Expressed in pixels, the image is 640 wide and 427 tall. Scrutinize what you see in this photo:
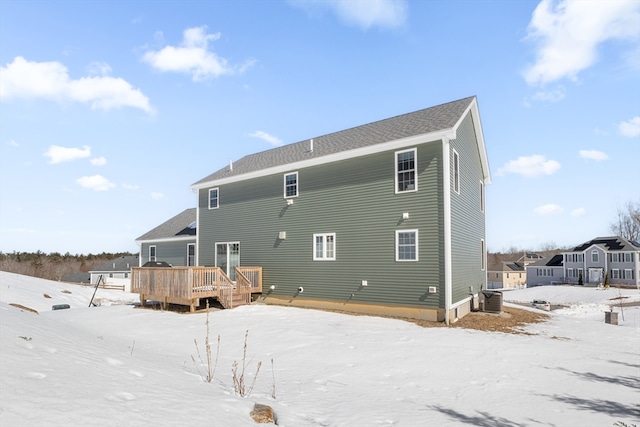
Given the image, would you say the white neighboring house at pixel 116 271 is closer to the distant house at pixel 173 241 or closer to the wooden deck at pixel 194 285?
the distant house at pixel 173 241

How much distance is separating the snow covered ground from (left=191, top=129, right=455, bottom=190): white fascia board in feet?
21.4

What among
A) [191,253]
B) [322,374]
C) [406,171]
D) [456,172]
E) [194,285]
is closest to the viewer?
[322,374]

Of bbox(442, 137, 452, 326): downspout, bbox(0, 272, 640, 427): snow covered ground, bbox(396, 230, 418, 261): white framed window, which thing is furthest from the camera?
bbox(396, 230, 418, 261): white framed window

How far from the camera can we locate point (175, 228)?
28.0m

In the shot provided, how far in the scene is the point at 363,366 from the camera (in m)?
7.74

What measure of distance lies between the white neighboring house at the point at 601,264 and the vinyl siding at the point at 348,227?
47.6 m

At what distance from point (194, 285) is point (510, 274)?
75.1 meters

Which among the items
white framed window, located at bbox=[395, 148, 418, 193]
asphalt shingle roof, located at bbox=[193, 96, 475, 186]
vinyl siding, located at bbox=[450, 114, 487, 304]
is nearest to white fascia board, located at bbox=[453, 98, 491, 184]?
vinyl siding, located at bbox=[450, 114, 487, 304]

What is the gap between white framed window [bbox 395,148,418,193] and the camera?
44.7ft

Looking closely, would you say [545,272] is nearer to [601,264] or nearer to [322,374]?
[601,264]

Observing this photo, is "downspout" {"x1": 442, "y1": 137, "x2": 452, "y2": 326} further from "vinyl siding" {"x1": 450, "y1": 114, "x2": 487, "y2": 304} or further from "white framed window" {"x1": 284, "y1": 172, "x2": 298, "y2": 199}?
"white framed window" {"x1": 284, "y1": 172, "x2": 298, "y2": 199}

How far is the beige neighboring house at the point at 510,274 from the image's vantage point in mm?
74312

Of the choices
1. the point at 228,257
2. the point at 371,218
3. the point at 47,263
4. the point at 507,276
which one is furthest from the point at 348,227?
the point at 47,263

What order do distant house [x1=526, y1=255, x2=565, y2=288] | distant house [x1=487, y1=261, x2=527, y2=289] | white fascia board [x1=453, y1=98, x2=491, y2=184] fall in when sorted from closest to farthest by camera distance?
white fascia board [x1=453, y1=98, x2=491, y2=184], distant house [x1=526, y1=255, x2=565, y2=288], distant house [x1=487, y1=261, x2=527, y2=289]
